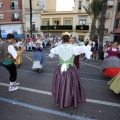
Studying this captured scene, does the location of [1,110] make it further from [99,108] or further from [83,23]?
[83,23]

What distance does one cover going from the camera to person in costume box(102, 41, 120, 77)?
15.7 feet

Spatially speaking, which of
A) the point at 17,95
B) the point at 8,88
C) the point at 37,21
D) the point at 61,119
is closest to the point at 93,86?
the point at 61,119

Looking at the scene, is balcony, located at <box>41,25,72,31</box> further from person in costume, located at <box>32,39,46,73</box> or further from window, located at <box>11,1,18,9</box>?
person in costume, located at <box>32,39,46,73</box>

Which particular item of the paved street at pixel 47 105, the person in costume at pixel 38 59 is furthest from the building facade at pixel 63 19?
the paved street at pixel 47 105

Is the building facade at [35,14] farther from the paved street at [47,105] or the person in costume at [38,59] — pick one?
the paved street at [47,105]

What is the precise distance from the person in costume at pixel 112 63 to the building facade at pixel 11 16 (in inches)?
1138

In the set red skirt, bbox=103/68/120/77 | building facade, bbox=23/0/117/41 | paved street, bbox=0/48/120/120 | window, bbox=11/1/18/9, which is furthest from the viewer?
window, bbox=11/1/18/9

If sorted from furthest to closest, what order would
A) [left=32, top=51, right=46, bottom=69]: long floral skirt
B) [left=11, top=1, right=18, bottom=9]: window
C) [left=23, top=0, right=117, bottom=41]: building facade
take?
[left=11, top=1, right=18, bottom=9]: window → [left=23, top=0, right=117, bottom=41]: building facade → [left=32, top=51, right=46, bottom=69]: long floral skirt

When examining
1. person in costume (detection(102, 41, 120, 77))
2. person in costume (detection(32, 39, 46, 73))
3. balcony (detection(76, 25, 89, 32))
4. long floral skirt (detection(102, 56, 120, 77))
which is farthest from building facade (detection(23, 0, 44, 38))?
long floral skirt (detection(102, 56, 120, 77))

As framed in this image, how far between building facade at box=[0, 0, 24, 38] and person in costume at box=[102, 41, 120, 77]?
28909 mm

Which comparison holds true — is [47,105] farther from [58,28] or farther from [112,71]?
[58,28]

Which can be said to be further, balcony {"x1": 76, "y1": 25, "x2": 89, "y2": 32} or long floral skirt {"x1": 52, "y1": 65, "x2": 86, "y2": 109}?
balcony {"x1": 76, "y1": 25, "x2": 89, "y2": 32}

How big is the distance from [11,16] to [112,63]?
30807 mm

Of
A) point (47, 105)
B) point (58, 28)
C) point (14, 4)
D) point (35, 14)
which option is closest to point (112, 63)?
point (47, 105)
